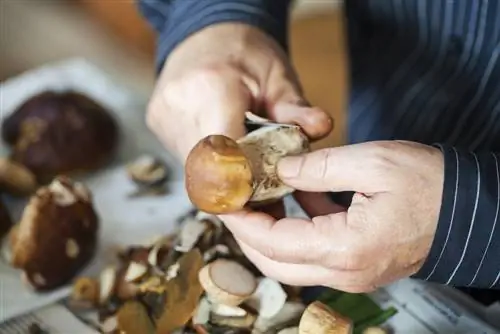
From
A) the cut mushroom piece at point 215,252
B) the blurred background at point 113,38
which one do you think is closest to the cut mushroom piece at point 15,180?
the cut mushroom piece at point 215,252

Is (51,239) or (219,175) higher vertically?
(219,175)

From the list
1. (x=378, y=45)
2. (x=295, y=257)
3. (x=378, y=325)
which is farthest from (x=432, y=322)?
(x=378, y=45)

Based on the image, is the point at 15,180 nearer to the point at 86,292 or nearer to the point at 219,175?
the point at 86,292

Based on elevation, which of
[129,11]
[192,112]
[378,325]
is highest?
[192,112]

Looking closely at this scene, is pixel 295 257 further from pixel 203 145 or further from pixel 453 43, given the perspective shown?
pixel 453 43

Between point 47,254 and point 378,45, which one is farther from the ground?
point 378,45

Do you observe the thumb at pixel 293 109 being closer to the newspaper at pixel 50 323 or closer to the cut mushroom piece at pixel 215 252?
the cut mushroom piece at pixel 215 252

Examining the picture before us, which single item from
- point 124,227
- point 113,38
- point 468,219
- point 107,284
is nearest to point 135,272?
point 107,284
